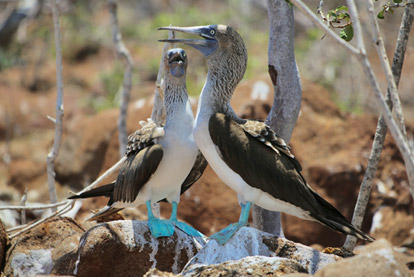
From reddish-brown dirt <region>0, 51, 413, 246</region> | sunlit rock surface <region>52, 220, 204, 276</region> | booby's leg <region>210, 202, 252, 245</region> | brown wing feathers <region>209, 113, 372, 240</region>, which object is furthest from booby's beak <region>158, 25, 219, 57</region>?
reddish-brown dirt <region>0, 51, 413, 246</region>

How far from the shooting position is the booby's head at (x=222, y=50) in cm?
464

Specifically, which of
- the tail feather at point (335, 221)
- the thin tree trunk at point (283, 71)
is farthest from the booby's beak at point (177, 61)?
the tail feather at point (335, 221)

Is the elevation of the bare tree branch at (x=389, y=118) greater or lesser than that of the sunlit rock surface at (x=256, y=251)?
greater

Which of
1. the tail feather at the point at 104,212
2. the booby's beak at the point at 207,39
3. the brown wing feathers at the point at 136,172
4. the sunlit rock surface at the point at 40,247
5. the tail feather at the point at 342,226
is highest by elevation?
the booby's beak at the point at 207,39

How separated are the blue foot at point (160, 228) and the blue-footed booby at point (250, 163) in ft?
1.60

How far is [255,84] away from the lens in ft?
25.2

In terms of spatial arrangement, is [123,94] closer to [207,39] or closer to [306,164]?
[306,164]

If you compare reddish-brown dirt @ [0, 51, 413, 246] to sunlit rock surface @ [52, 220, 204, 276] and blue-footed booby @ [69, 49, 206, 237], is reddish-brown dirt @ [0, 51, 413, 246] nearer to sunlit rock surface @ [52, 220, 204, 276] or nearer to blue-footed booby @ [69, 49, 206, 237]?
blue-footed booby @ [69, 49, 206, 237]

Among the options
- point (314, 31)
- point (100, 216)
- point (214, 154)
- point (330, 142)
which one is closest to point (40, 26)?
point (314, 31)

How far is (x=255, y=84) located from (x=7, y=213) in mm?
3483

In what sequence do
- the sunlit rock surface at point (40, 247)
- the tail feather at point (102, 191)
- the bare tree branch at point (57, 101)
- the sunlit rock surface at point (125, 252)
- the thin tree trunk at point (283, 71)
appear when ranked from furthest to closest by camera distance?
1. the bare tree branch at point (57, 101)
2. the thin tree trunk at point (283, 71)
3. the tail feather at point (102, 191)
4. the sunlit rock surface at point (40, 247)
5. the sunlit rock surface at point (125, 252)

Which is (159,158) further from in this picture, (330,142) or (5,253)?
(330,142)

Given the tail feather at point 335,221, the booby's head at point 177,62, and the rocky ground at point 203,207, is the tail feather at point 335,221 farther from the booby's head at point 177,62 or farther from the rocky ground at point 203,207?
the booby's head at point 177,62

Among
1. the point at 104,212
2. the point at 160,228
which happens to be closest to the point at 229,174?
the point at 160,228
